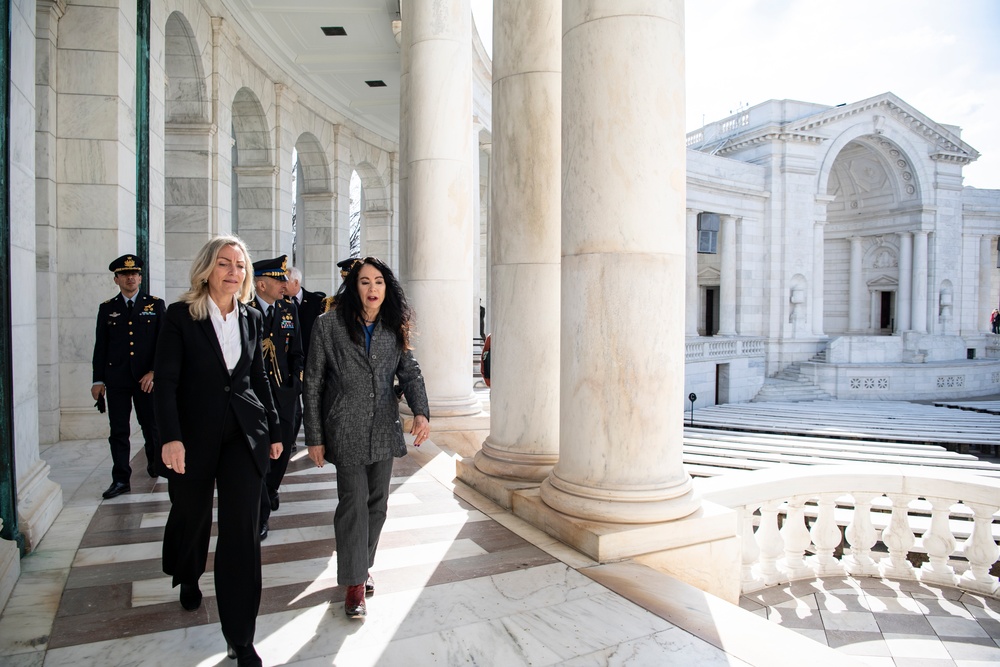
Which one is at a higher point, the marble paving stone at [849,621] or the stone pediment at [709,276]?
the stone pediment at [709,276]

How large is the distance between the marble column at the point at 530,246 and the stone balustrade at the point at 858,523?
2030mm

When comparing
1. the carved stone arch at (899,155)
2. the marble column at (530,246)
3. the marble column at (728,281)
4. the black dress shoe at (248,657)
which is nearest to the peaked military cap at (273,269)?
the marble column at (530,246)

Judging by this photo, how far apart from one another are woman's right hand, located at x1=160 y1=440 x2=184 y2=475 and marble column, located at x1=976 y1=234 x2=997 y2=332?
71.9 meters

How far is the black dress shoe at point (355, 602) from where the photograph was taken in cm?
495

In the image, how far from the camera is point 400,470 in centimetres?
979

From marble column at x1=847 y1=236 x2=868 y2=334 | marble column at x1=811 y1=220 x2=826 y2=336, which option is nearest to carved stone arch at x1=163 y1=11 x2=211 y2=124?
marble column at x1=811 y1=220 x2=826 y2=336

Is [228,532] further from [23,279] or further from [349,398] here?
[23,279]

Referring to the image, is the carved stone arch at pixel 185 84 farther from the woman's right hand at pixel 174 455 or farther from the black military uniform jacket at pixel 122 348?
the woman's right hand at pixel 174 455

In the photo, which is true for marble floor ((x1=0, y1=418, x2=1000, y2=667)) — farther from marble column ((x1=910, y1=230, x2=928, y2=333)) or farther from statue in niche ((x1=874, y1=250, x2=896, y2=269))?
statue in niche ((x1=874, y1=250, x2=896, y2=269))

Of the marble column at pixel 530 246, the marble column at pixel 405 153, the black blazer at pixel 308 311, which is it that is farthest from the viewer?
the marble column at pixel 405 153

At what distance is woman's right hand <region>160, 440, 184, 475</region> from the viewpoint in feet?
→ 14.3

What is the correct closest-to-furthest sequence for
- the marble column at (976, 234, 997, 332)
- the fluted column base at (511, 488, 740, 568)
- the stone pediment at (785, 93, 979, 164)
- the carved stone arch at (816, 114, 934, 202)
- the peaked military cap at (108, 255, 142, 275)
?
the fluted column base at (511, 488, 740, 568)
the peaked military cap at (108, 255, 142, 275)
the stone pediment at (785, 93, 979, 164)
the carved stone arch at (816, 114, 934, 202)
the marble column at (976, 234, 997, 332)

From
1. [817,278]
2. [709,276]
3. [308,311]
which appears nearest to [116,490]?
[308,311]

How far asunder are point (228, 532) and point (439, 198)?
28.4ft
